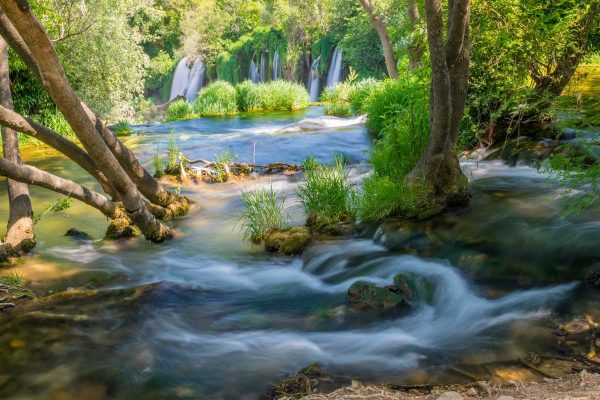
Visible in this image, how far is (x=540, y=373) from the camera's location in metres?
3.72

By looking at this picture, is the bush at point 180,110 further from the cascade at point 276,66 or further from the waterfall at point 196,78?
the waterfall at point 196,78

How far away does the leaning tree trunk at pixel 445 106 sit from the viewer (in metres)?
6.39

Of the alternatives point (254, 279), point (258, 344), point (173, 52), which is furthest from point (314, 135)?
point (173, 52)

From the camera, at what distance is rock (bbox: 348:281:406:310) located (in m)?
5.31

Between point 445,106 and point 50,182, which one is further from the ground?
point 445,106

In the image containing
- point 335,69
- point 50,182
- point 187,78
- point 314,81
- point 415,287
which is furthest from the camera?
point 187,78

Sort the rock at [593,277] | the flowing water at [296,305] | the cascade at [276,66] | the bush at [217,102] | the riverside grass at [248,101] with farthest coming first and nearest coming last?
the cascade at [276,66], the bush at [217,102], the riverside grass at [248,101], the rock at [593,277], the flowing water at [296,305]

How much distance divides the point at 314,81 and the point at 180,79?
18299 millimetres

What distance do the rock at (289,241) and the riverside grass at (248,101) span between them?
59.7 feet

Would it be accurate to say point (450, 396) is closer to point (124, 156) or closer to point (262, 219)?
point (262, 219)

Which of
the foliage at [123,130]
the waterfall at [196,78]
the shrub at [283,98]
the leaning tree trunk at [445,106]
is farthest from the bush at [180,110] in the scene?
the leaning tree trunk at [445,106]

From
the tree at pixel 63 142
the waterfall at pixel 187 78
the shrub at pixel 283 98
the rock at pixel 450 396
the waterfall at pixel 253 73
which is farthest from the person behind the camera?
the waterfall at pixel 187 78

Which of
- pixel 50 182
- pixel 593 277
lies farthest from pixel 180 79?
pixel 593 277

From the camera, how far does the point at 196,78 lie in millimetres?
45906
